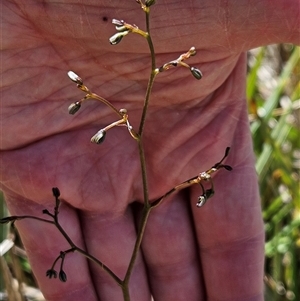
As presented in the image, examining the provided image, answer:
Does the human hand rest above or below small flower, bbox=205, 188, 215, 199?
above

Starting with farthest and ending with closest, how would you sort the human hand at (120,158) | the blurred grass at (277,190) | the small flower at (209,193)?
the blurred grass at (277,190)
the human hand at (120,158)
the small flower at (209,193)

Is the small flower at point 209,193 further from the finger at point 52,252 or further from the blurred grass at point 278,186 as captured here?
the blurred grass at point 278,186

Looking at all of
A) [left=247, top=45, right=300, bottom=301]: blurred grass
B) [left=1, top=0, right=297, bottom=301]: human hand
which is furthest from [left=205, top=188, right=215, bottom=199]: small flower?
[left=247, top=45, right=300, bottom=301]: blurred grass

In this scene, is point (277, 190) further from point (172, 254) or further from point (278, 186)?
point (172, 254)

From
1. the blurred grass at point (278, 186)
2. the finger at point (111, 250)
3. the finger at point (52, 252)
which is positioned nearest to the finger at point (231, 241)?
the finger at point (111, 250)

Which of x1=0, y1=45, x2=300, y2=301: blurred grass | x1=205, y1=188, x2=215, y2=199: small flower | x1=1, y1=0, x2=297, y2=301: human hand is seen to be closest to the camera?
x1=205, y1=188, x2=215, y2=199: small flower

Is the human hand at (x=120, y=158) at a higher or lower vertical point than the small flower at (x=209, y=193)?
higher

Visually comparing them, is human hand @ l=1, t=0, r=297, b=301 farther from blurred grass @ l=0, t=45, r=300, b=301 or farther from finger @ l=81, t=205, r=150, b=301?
blurred grass @ l=0, t=45, r=300, b=301
